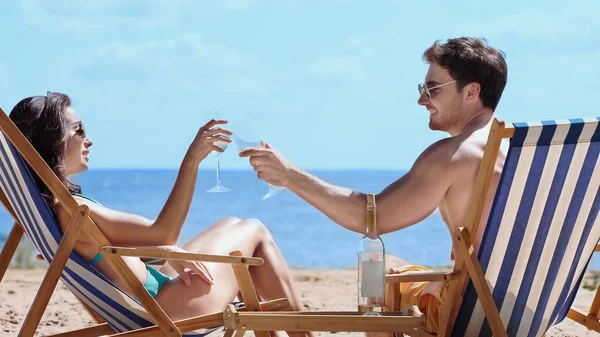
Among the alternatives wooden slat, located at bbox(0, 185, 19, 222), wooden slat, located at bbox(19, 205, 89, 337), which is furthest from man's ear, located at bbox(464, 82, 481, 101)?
wooden slat, located at bbox(0, 185, 19, 222)

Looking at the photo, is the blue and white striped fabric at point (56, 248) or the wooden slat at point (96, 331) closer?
the blue and white striped fabric at point (56, 248)

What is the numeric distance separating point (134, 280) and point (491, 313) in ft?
3.88

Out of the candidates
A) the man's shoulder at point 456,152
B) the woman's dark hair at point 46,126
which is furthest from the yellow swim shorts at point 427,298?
the woman's dark hair at point 46,126

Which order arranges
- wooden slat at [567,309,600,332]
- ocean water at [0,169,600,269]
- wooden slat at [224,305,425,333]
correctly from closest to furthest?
wooden slat at [224,305,425,333] < wooden slat at [567,309,600,332] < ocean water at [0,169,600,269]

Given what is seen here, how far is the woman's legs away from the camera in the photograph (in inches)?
135

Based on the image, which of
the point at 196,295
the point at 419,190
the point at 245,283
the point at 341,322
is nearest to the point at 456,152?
the point at 419,190

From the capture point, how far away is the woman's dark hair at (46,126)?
3.47 metres

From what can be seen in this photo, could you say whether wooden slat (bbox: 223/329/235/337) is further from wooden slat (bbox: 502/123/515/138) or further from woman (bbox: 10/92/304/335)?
wooden slat (bbox: 502/123/515/138)

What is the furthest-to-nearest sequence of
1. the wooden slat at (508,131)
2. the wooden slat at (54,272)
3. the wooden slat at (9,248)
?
the wooden slat at (9,248)
the wooden slat at (54,272)
the wooden slat at (508,131)

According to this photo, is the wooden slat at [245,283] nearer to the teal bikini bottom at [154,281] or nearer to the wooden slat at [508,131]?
the teal bikini bottom at [154,281]

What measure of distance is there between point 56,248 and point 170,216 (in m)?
0.41

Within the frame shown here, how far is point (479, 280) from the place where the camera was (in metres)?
2.94

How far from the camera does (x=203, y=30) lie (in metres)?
64.1

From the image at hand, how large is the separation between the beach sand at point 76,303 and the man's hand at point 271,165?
8.10 ft
